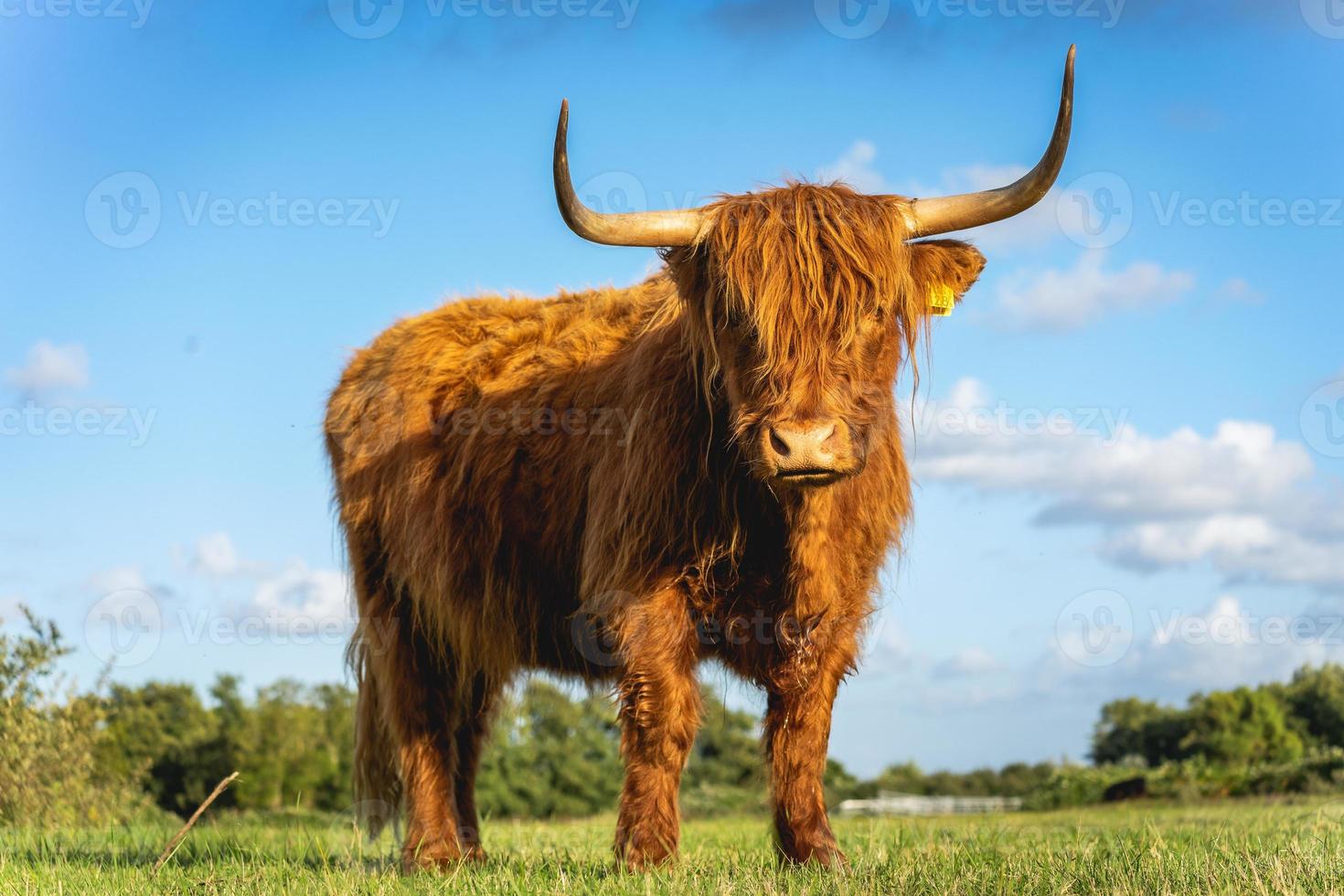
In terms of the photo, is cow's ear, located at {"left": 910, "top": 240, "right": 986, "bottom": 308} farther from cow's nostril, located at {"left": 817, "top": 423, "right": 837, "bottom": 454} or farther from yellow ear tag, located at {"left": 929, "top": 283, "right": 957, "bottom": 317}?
cow's nostril, located at {"left": 817, "top": 423, "right": 837, "bottom": 454}

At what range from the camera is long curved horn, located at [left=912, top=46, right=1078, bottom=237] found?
14.8ft

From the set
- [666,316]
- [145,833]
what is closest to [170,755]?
[145,833]

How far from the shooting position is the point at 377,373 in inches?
269

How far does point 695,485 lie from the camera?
4656mm

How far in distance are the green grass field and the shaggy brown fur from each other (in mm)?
430

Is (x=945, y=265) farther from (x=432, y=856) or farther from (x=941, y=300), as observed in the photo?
(x=432, y=856)

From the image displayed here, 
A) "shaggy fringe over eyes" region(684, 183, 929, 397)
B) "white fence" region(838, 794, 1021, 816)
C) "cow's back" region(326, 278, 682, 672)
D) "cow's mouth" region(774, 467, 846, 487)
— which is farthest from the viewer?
"white fence" region(838, 794, 1021, 816)

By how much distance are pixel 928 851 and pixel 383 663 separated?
114 inches

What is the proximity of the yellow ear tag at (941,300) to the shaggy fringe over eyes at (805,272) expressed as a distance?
164mm

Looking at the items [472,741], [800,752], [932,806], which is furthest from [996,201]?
[932,806]

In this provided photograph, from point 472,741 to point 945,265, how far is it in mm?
3499

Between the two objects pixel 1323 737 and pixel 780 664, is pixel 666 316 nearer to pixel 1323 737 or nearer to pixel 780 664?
pixel 780 664

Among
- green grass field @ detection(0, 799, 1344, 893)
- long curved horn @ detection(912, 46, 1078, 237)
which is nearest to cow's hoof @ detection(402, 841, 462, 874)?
green grass field @ detection(0, 799, 1344, 893)

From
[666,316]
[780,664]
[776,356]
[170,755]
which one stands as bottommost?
[170,755]
